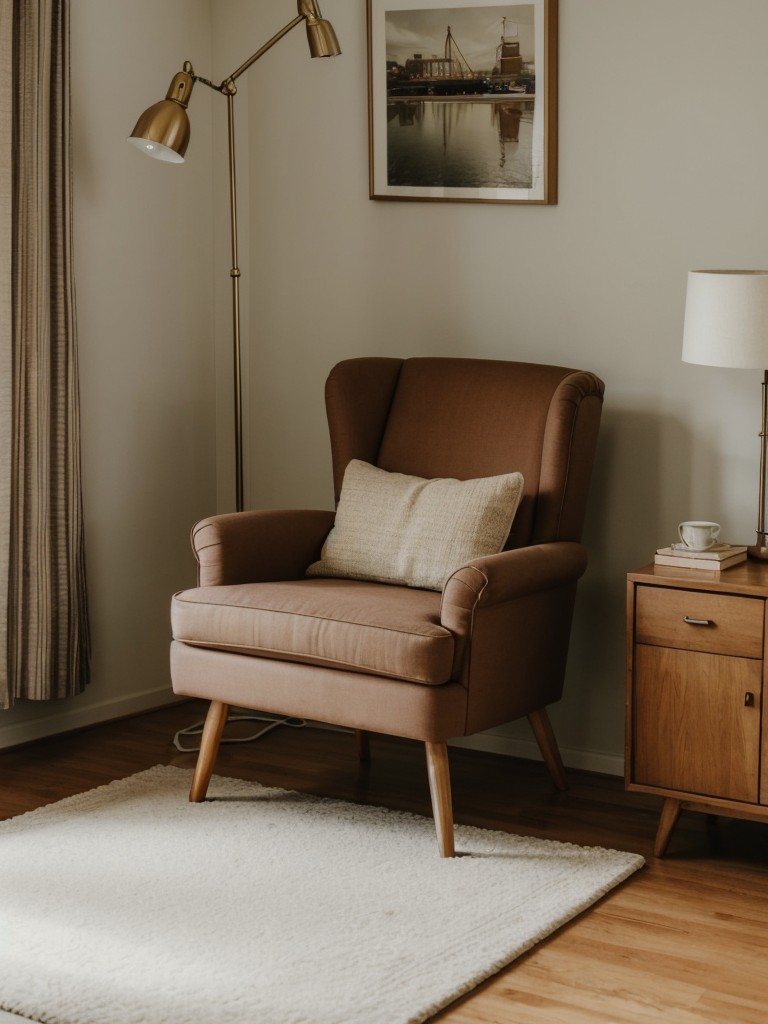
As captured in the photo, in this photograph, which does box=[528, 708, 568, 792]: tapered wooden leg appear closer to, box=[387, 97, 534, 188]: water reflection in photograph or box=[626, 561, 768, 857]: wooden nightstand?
box=[626, 561, 768, 857]: wooden nightstand

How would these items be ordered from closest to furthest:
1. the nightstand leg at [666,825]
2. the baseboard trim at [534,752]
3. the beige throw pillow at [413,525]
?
the nightstand leg at [666,825] → the beige throw pillow at [413,525] → the baseboard trim at [534,752]

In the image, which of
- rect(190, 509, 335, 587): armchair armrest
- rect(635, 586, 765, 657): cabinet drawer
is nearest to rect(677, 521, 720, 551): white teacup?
rect(635, 586, 765, 657): cabinet drawer

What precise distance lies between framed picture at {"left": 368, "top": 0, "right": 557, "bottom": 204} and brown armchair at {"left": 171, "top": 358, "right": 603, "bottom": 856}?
1.63 ft

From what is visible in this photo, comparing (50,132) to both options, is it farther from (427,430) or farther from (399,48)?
(427,430)

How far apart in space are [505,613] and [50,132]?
5.67ft

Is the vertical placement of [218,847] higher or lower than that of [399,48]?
lower

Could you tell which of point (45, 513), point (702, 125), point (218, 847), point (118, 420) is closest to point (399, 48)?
point (702, 125)

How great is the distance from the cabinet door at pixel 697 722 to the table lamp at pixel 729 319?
63 cm

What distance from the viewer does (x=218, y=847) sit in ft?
9.05

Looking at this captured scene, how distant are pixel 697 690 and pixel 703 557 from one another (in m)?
0.28

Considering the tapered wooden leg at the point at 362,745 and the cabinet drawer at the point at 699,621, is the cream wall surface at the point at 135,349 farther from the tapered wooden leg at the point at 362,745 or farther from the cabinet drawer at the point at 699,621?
the cabinet drawer at the point at 699,621

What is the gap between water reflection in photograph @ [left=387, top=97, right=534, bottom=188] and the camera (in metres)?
3.39

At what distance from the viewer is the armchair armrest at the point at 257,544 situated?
3.07 metres

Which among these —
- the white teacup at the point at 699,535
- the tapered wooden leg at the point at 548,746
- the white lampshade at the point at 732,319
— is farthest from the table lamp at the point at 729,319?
the tapered wooden leg at the point at 548,746
